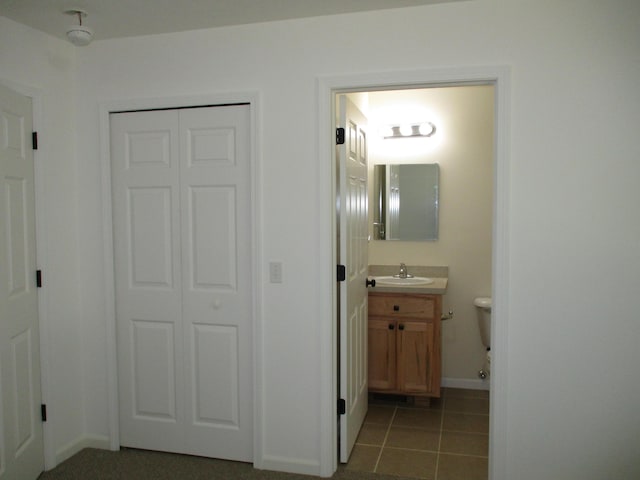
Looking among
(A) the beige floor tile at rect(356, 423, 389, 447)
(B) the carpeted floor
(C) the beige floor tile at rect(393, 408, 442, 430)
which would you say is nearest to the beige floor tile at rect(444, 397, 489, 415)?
(C) the beige floor tile at rect(393, 408, 442, 430)

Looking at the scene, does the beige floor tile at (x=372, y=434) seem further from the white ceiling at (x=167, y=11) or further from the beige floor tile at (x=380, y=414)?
the white ceiling at (x=167, y=11)

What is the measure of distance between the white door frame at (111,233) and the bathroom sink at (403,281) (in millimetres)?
1281

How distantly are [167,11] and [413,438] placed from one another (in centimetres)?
284

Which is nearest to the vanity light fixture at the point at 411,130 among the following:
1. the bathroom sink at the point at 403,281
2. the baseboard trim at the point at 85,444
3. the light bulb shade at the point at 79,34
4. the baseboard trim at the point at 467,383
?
the bathroom sink at the point at 403,281

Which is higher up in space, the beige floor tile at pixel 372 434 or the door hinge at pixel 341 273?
the door hinge at pixel 341 273

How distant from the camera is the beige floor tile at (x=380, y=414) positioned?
11.8 ft

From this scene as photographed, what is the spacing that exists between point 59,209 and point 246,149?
3.74ft

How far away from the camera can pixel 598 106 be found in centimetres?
239

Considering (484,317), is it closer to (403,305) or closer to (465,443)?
(403,305)

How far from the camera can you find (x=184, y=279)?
9.74 feet

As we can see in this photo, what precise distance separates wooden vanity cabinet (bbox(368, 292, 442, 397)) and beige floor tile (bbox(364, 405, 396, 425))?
14 centimetres

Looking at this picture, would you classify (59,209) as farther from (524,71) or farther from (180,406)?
(524,71)

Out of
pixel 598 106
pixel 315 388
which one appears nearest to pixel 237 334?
pixel 315 388

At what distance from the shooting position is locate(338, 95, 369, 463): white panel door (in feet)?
9.46
